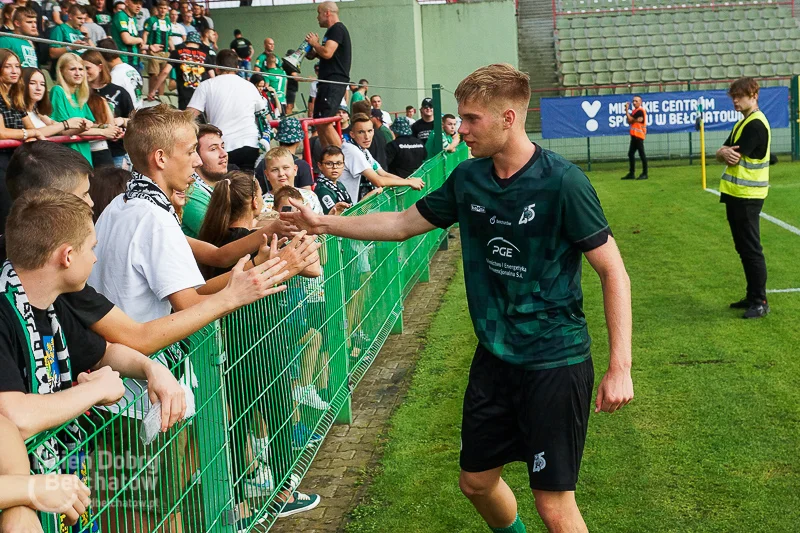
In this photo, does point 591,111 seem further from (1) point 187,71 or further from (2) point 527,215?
(2) point 527,215

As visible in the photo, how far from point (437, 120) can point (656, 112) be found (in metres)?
13.0

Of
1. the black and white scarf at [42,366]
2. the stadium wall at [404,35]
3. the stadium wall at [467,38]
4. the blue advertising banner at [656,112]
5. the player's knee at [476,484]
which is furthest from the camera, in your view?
the stadium wall at [467,38]

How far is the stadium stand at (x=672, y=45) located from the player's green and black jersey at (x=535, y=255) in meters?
25.1

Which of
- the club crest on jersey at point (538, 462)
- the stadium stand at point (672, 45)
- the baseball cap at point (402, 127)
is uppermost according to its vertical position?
the stadium stand at point (672, 45)

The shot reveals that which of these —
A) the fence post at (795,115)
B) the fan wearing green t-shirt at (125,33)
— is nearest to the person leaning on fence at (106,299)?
the fan wearing green t-shirt at (125,33)

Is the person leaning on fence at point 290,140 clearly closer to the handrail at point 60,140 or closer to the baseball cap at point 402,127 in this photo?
the handrail at point 60,140

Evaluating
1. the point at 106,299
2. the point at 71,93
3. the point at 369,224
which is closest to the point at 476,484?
the point at 369,224

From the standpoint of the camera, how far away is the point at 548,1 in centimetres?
3216

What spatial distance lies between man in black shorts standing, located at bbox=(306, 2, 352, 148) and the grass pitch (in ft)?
8.57

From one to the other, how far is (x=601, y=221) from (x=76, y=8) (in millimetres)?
10424

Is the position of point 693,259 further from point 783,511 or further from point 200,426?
point 200,426

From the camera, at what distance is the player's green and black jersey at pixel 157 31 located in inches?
549

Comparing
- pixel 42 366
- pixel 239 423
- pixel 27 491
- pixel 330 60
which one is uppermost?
pixel 330 60

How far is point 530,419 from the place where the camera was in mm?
3400
